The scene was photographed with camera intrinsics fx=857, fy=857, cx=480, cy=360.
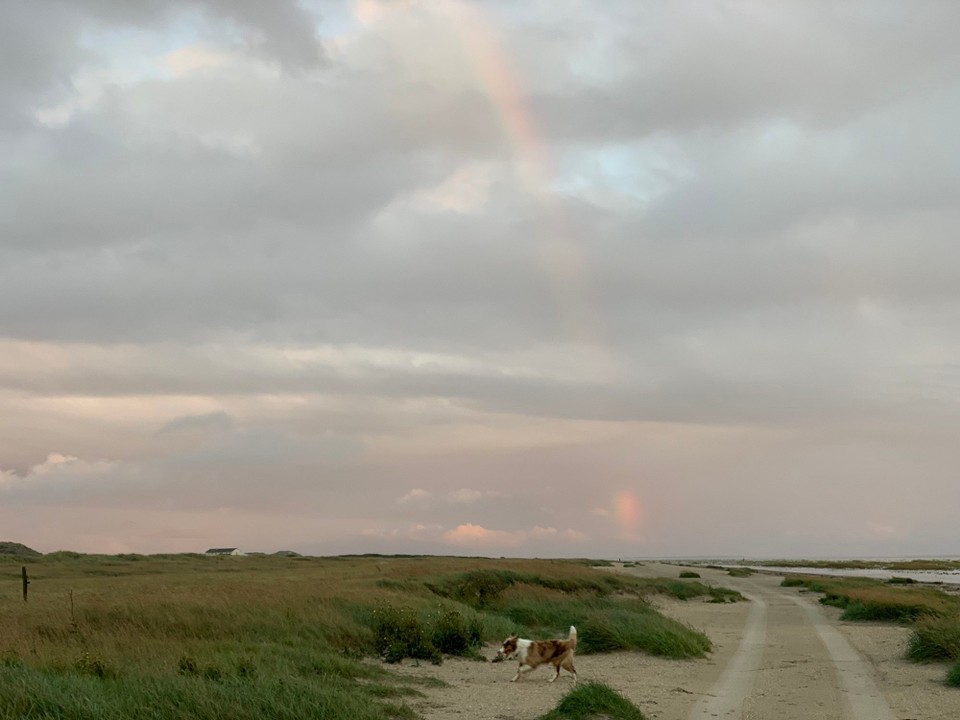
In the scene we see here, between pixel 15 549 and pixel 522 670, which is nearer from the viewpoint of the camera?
pixel 522 670

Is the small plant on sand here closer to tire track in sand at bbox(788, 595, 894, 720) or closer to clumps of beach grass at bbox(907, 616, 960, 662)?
tire track in sand at bbox(788, 595, 894, 720)

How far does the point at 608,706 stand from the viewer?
1250 cm

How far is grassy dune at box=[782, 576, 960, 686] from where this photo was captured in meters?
20.5

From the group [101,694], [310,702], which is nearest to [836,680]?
[310,702]

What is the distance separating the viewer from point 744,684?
18266 mm

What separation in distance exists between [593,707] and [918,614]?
25.0m

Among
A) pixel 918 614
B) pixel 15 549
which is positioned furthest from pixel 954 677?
pixel 15 549

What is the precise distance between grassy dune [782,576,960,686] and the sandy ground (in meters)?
0.50

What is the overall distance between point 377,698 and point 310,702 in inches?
131

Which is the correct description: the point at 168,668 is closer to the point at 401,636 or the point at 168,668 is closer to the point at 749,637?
the point at 401,636

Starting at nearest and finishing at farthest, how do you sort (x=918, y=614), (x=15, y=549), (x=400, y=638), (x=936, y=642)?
(x=400, y=638) → (x=936, y=642) → (x=918, y=614) → (x=15, y=549)

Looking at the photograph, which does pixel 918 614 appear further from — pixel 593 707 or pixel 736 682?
pixel 593 707

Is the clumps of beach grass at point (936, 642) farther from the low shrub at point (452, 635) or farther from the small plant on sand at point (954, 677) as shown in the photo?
the low shrub at point (452, 635)

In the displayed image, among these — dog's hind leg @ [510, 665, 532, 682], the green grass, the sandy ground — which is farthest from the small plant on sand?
the green grass
